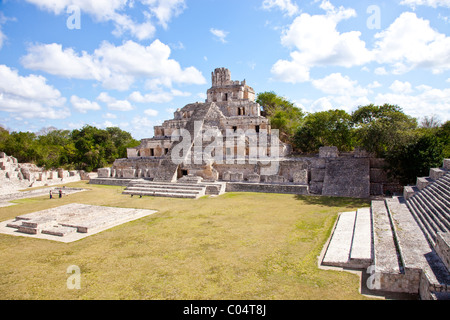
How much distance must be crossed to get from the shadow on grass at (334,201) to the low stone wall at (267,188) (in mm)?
839

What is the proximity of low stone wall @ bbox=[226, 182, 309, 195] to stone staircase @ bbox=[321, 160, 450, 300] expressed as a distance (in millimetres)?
5171

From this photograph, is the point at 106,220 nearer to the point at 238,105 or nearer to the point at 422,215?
the point at 422,215

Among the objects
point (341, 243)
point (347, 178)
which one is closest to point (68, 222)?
point (341, 243)

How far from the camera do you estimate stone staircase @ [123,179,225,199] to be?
1631 cm

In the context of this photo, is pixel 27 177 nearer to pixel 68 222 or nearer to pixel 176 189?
pixel 176 189

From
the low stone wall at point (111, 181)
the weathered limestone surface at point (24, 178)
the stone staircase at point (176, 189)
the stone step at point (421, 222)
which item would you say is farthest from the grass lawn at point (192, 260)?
the weathered limestone surface at point (24, 178)

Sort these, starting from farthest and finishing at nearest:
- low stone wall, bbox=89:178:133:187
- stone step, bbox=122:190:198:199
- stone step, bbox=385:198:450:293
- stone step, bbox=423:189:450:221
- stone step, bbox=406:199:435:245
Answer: low stone wall, bbox=89:178:133:187 < stone step, bbox=122:190:198:199 < stone step, bbox=423:189:450:221 < stone step, bbox=406:199:435:245 < stone step, bbox=385:198:450:293

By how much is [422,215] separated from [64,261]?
1103 cm

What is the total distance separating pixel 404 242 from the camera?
6.96m

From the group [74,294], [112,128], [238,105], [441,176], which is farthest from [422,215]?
[112,128]

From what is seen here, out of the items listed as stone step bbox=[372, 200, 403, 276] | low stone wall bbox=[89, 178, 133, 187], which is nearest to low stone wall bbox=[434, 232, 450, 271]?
stone step bbox=[372, 200, 403, 276]

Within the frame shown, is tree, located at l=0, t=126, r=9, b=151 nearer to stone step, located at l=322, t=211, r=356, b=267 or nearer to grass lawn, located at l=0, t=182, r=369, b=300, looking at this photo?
grass lawn, located at l=0, t=182, r=369, b=300

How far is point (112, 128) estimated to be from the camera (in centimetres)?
4506

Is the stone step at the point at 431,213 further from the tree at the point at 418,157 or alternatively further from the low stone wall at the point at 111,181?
the low stone wall at the point at 111,181
